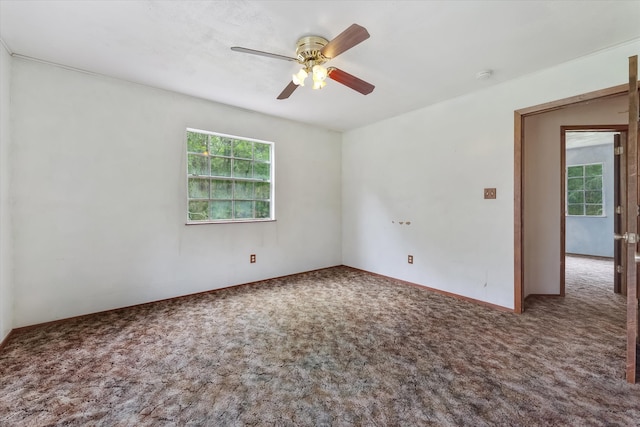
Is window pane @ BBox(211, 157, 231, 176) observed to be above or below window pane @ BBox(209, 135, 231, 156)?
below

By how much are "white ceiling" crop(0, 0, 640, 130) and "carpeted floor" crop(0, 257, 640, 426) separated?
96.4 inches

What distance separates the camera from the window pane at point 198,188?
133 inches

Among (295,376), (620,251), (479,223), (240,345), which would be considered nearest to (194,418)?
(295,376)

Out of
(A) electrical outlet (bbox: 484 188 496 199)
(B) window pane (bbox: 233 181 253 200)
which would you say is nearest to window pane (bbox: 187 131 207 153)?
(B) window pane (bbox: 233 181 253 200)

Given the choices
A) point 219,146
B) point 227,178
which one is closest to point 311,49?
point 219,146

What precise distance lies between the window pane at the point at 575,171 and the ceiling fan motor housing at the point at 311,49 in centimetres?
719

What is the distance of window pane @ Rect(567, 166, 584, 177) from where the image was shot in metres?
6.15

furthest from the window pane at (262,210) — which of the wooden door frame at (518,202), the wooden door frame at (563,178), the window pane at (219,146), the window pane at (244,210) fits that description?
the wooden door frame at (563,178)

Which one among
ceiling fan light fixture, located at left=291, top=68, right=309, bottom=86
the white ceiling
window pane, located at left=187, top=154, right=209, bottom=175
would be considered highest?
the white ceiling

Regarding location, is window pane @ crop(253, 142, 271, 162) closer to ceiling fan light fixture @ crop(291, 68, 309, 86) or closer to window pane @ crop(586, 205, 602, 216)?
ceiling fan light fixture @ crop(291, 68, 309, 86)

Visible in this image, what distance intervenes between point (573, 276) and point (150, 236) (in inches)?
243

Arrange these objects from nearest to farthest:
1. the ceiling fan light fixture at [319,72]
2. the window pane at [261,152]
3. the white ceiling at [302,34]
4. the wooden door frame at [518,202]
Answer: the white ceiling at [302,34] → the ceiling fan light fixture at [319,72] → the wooden door frame at [518,202] → the window pane at [261,152]

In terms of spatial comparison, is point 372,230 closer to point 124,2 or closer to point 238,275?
point 238,275

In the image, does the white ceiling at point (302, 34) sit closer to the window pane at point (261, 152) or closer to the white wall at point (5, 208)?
the white wall at point (5, 208)
